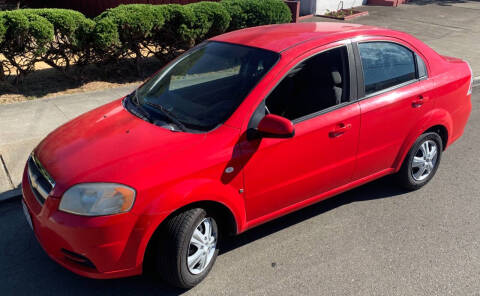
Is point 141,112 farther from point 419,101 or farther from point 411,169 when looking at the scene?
point 411,169

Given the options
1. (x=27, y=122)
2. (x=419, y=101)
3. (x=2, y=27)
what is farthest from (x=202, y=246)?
(x=2, y=27)

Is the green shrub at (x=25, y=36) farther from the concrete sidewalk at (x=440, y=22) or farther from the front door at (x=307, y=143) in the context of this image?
the concrete sidewalk at (x=440, y=22)

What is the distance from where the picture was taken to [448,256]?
3.73m

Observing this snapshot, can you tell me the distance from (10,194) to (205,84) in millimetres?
2427

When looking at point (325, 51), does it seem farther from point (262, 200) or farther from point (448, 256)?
point (448, 256)

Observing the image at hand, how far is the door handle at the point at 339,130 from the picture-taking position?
376cm

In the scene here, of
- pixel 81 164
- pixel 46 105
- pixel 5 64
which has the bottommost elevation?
pixel 46 105

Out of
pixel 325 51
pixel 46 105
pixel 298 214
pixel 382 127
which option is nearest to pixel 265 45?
pixel 325 51

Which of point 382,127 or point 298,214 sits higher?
point 382,127

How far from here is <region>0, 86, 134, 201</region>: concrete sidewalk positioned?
16.4 ft

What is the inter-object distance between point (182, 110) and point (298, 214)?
159cm

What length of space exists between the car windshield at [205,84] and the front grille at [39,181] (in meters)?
0.96

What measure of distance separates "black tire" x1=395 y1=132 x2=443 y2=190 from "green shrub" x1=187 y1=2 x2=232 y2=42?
214 inches

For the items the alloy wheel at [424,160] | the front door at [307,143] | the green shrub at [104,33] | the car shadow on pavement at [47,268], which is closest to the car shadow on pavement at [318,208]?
the car shadow on pavement at [47,268]
